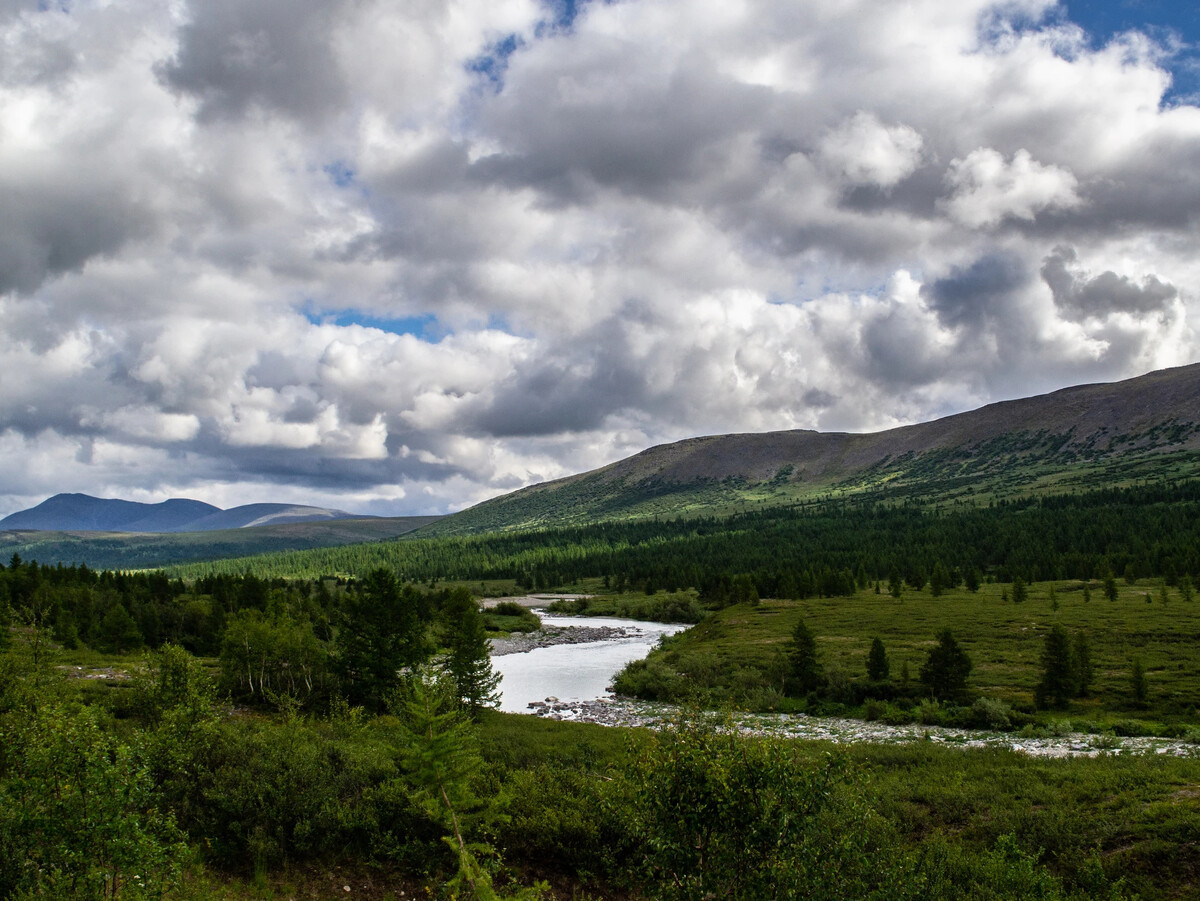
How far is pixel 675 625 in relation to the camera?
438 ft

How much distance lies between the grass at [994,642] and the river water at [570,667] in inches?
305

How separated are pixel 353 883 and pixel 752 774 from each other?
16.7 metres

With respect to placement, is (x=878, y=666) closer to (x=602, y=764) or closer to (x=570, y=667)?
(x=602, y=764)

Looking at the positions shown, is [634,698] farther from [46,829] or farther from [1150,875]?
[46,829]

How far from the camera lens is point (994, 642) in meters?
75.7

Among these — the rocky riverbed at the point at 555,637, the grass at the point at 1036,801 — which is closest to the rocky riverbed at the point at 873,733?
the grass at the point at 1036,801

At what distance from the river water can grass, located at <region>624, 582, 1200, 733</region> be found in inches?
305

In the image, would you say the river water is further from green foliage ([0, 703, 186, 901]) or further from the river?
green foliage ([0, 703, 186, 901])

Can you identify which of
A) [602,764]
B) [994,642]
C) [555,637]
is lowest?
[555,637]

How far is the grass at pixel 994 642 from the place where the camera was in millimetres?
53897

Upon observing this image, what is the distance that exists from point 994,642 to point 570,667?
1986 inches

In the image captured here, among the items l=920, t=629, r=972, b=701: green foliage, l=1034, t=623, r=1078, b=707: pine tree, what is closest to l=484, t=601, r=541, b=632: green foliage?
l=920, t=629, r=972, b=701: green foliage

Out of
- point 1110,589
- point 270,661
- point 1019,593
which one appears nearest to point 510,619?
point 270,661

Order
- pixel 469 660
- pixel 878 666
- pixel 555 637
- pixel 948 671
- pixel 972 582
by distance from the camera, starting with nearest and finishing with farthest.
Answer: pixel 469 660 → pixel 948 671 → pixel 878 666 → pixel 555 637 → pixel 972 582
